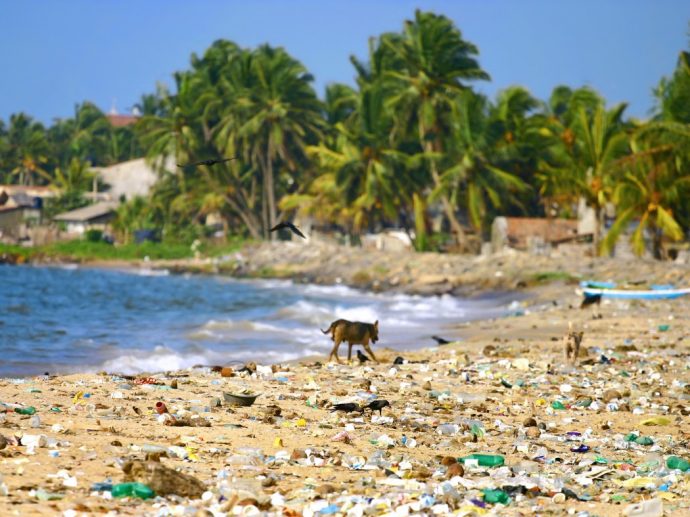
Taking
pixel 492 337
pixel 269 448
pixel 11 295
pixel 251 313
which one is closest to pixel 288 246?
pixel 11 295

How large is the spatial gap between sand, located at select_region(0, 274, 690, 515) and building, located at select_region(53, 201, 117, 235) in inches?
2397

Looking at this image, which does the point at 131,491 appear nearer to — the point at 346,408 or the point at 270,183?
the point at 346,408

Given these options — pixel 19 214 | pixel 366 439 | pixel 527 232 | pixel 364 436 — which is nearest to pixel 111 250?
pixel 19 214

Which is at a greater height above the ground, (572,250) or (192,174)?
(192,174)

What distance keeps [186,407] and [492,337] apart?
11.6 metres

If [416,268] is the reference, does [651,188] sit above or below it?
above

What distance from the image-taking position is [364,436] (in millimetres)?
9453

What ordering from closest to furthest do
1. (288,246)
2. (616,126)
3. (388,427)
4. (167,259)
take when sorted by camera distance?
1. (388,427)
2. (616,126)
3. (288,246)
4. (167,259)

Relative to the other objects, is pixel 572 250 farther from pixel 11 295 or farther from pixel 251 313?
pixel 11 295

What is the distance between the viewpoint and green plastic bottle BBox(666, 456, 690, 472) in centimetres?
855

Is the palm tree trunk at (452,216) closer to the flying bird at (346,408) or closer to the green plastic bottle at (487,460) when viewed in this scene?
the flying bird at (346,408)

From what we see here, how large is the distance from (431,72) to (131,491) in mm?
48801

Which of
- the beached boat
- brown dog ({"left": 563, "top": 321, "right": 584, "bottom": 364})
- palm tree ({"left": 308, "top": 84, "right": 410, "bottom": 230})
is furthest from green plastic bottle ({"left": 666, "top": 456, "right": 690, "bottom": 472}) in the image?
palm tree ({"left": 308, "top": 84, "right": 410, "bottom": 230})

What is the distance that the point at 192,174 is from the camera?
7094 centimetres
